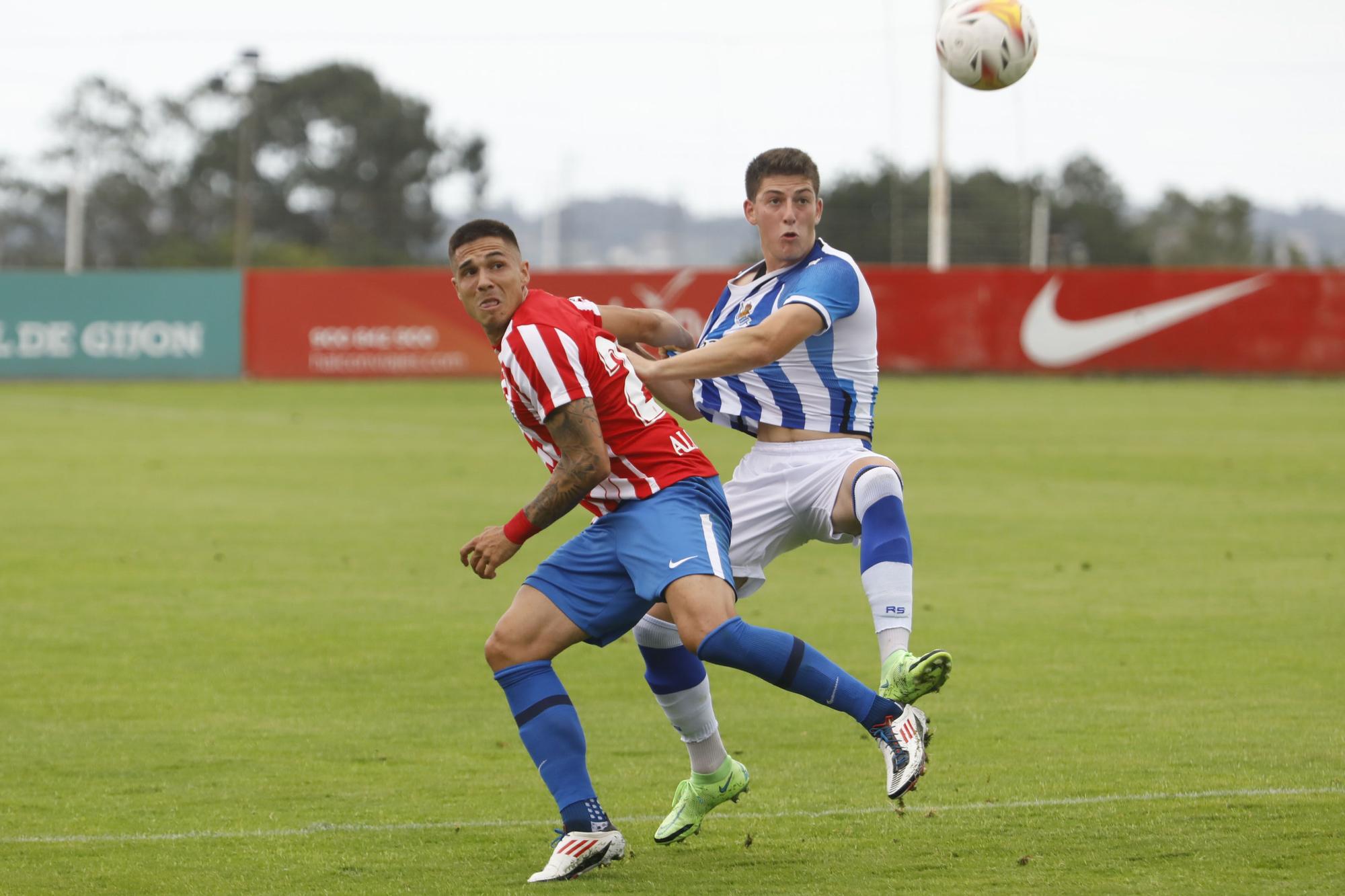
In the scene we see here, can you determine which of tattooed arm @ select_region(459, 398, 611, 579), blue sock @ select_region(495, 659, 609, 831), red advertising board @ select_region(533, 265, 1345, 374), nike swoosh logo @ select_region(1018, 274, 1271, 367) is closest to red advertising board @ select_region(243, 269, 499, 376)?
red advertising board @ select_region(533, 265, 1345, 374)

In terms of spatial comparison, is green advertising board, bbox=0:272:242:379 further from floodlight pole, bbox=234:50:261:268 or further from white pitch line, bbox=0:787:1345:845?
white pitch line, bbox=0:787:1345:845

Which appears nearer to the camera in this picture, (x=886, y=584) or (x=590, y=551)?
(x=590, y=551)

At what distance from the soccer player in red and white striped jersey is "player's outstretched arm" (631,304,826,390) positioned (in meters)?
0.12

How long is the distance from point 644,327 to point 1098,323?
3289 cm

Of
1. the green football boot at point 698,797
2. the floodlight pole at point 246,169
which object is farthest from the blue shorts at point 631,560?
the floodlight pole at point 246,169

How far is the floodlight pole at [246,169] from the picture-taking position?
175ft

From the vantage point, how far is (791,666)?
5820 millimetres

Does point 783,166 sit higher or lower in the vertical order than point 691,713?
higher

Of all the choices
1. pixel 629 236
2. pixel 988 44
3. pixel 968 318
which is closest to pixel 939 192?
pixel 968 318

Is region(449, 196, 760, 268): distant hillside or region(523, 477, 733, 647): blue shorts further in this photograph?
region(449, 196, 760, 268): distant hillside

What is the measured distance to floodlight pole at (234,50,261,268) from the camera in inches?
2102

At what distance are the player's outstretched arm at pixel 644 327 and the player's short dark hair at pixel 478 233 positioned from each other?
2.23ft

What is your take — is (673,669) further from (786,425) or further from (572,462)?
(786,425)

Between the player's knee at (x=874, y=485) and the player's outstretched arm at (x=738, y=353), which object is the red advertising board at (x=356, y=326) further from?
the player's outstretched arm at (x=738, y=353)
